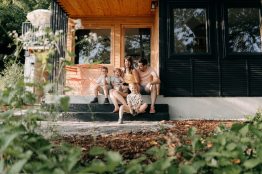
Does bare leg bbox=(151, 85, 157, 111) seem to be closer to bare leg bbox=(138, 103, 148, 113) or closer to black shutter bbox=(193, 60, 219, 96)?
bare leg bbox=(138, 103, 148, 113)

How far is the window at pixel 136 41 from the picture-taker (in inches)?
398

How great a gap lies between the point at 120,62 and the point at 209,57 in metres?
3.17

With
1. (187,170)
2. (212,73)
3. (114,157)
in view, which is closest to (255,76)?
(212,73)

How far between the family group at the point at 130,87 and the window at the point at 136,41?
264cm

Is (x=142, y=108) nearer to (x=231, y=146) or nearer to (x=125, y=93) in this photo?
(x=125, y=93)

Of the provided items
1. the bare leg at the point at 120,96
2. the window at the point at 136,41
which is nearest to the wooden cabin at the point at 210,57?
the bare leg at the point at 120,96

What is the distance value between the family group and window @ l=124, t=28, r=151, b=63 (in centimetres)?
264

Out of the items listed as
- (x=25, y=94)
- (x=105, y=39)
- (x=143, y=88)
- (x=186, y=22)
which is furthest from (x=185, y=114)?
(x=25, y=94)

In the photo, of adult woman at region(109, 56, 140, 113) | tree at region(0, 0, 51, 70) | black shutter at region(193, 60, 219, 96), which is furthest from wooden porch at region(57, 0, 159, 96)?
tree at region(0, 0, 51, 70)

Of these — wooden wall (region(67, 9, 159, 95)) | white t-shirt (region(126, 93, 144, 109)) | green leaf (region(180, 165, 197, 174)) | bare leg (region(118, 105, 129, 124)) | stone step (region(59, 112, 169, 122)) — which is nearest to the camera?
green leaf (region(180, 165, 197, 174))

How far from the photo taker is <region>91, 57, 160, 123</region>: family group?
6.46 m

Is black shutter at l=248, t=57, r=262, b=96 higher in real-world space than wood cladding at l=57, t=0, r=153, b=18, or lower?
lower

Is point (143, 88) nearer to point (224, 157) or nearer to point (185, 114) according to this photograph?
point (185, 114)

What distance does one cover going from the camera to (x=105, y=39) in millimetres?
10141
